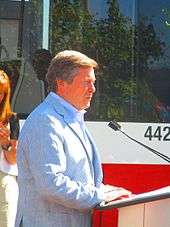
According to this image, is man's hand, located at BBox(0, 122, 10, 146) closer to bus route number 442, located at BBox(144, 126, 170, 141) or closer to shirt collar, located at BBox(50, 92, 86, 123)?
bus route number 442, located at BBox(144, 126, 170, 141)

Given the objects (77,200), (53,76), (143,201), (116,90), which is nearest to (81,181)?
(77,200)

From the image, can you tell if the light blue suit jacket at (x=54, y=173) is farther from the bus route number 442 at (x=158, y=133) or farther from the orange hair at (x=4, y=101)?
the bus route number 442 at (x=158, y=133)

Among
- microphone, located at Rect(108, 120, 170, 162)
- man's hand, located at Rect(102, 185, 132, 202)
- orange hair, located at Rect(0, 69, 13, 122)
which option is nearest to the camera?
man's hand, located at Rect(102, 185, 132, 202)

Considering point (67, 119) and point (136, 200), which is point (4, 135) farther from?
Answer: point (136, 200)

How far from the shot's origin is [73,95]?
102 inches

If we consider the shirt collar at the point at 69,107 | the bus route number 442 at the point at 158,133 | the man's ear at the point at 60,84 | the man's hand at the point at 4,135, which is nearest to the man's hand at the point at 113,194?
the shirt collar at the point at 69,107

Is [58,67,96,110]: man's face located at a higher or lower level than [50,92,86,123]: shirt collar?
higher

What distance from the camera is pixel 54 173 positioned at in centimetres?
238

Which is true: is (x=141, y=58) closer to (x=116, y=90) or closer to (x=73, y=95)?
(x=116, y=90)

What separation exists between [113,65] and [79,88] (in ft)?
5.98

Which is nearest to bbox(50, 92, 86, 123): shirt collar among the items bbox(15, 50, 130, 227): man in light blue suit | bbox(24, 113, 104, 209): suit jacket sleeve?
bbox(15, 50, 130, 227): man in light blue suit

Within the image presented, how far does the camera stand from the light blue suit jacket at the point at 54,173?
94.0 inches

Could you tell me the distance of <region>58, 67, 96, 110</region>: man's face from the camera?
2568mm

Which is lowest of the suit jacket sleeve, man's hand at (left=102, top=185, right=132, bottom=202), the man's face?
man's hand at (left=102, top=185, right=132, bottom=202)
